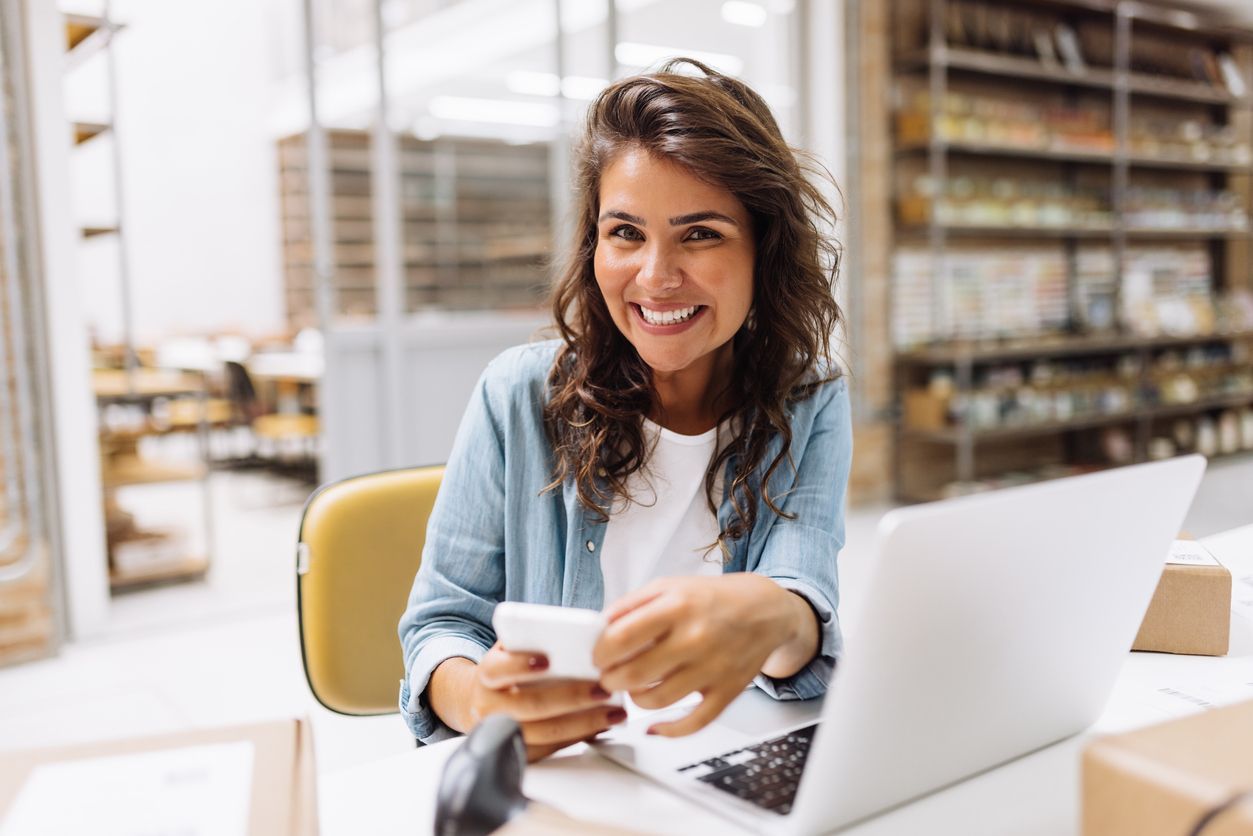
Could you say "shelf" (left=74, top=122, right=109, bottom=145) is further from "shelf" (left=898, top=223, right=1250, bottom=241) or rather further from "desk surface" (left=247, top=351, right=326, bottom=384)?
"shelf" (left=898, top=223, right=1250, bottom=241)

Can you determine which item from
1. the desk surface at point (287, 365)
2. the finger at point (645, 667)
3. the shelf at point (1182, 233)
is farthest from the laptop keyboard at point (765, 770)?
the shelf at point (1182, 233)

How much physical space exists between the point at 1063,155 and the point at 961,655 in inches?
197

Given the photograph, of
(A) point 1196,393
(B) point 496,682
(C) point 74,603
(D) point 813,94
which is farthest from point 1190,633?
(A) point 1196,393

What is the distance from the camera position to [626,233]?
1116 millimetres

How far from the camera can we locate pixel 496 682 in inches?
29.8

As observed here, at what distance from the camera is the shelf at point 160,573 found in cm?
366

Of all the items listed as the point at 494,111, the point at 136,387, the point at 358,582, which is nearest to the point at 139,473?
the point at 136,387

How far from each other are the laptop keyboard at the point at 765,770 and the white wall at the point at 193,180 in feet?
26.6

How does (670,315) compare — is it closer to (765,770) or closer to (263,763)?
(765,770)

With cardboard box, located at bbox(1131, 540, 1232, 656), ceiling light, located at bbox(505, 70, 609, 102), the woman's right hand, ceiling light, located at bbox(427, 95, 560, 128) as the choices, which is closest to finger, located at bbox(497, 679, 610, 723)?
the woman's right hand

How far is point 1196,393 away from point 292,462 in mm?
5315

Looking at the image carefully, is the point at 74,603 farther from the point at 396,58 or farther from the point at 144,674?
the point at 396,58

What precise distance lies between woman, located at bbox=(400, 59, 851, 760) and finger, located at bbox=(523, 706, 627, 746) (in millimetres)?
170

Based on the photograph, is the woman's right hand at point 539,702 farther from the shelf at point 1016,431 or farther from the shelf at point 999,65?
the shelf at point 999,65
